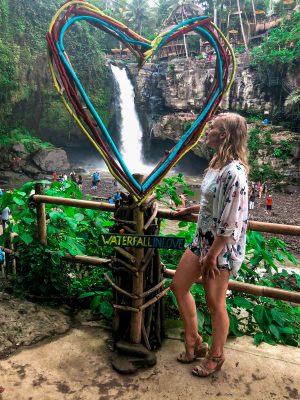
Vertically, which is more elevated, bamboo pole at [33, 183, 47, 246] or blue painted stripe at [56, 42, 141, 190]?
blue painted stripe at [56, 42, 141, 190]

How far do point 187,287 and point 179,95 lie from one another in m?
22.4

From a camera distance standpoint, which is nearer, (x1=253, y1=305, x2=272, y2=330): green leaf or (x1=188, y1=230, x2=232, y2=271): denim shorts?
(x1=188, y1=230, x2=232, y2=271): denim shorts

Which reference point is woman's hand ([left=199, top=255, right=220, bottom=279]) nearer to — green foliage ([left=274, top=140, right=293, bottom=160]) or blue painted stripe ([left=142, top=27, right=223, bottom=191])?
blue painted stripe ([left=142, top=27, right=223, bottom=191])

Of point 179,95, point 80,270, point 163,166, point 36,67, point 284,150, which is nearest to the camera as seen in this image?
point 163,166

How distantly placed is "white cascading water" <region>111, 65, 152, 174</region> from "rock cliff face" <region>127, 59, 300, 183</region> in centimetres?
50

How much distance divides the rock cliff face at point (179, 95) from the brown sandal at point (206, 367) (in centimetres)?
1937

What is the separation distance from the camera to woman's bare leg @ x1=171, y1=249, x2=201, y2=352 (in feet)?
5.97

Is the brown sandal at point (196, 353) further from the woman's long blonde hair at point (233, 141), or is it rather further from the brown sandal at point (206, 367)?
the woman's long blonde hair at point (233, 141)

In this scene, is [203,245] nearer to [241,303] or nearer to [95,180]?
[241,303]

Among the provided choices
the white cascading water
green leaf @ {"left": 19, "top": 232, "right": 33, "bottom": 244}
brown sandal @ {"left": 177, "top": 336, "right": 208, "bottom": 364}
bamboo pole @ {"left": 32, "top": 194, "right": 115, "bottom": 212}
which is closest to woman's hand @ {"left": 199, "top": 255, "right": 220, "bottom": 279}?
brown sandal @ {"left": 177, "top": 336, "right": 208, "bottom": 364}

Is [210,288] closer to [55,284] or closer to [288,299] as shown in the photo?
[288,299]

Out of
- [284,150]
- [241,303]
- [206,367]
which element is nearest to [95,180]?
[284,150]

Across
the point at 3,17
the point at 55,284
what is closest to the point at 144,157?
the point at 3,17

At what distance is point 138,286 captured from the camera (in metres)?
1.97
